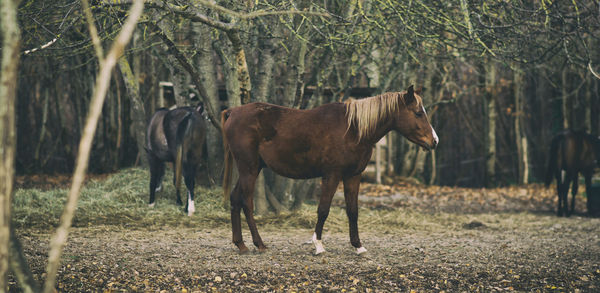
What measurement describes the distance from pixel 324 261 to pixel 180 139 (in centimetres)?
372

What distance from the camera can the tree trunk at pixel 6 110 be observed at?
1.75m

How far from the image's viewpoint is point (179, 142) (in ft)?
26.1

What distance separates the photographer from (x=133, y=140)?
15141 millimetres

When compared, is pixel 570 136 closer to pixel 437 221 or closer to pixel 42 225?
pixel 437 221

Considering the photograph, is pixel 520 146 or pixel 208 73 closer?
pixel 208 73

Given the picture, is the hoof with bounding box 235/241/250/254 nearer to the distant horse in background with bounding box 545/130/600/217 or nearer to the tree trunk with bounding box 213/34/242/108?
the tree trunk with bounding box 213/34/242/108

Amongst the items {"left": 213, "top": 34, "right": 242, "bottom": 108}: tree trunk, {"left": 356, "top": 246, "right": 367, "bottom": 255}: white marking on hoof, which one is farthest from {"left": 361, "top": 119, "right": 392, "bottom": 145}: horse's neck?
{"left": 213, "top": 34, "right": 242, "bottom": 108}: tree trunk

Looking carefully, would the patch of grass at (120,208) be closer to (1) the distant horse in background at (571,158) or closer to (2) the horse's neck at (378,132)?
(2) the horse's neck at (378,132)

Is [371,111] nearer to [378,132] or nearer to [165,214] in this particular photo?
[378,132]

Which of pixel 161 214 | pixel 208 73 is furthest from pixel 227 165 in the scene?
pixel 208 73

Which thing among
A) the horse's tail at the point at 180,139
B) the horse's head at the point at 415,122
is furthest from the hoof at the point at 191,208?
the horse's head at the point at 415,122

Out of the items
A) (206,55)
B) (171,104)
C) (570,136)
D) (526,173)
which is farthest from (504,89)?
(206,55)

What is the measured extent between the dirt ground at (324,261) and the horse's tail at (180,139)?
32.7 inches

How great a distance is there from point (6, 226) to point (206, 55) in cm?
652
